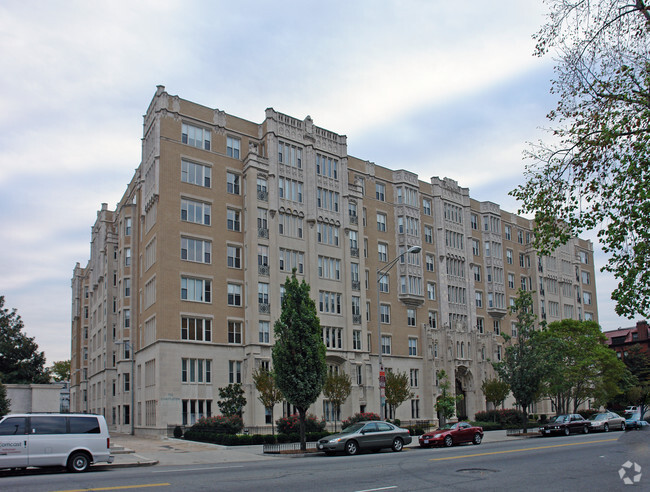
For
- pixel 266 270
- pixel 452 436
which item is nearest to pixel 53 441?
pixel 452 436

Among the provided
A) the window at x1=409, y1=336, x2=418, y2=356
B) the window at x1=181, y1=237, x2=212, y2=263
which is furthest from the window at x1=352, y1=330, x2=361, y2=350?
the window at x1=181, y1=237, x2=212, y2=263

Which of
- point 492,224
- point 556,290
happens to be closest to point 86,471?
point 492,224

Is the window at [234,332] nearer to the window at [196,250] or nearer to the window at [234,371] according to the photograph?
the window at [234,371]

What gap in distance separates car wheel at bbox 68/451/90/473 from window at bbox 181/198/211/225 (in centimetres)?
2787

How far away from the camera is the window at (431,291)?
2564 inches

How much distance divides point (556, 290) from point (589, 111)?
236ft

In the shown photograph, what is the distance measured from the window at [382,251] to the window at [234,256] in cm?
1695

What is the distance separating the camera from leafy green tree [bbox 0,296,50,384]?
74.2 m

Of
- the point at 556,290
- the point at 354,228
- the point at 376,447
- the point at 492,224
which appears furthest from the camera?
the point at 556,290

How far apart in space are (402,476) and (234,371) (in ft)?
104

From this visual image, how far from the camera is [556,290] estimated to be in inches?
3278

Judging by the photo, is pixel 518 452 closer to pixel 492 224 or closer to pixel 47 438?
pixel 47 438

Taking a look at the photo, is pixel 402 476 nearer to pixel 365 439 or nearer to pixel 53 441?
pixel 365 439

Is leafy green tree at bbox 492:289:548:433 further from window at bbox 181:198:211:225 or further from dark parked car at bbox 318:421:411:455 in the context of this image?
window at bbox 181:198:211:225
